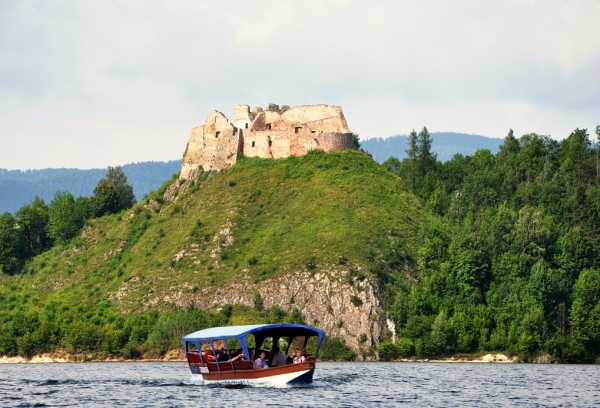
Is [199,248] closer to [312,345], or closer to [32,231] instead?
[312,345]

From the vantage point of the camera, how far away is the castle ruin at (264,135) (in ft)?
559

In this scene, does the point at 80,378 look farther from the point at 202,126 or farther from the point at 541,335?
the point at 202,126

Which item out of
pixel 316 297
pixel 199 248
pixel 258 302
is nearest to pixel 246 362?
pixel 316 297

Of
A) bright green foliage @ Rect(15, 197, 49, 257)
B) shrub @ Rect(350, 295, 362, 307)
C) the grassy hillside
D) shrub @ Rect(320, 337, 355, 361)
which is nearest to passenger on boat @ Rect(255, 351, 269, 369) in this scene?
shrub @ Rect(320, 337, 355, 361)

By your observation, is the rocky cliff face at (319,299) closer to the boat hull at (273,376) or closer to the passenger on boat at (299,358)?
the boat hull at (273,376)

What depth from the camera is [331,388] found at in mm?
87250

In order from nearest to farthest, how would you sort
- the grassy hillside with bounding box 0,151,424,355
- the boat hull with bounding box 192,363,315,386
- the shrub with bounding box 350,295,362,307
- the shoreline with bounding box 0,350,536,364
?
the boat hull with bounding box 192,363,315,386
the shoreline with bounding box 0,350,536,364
the shrub with bounding box 350,295,362,307
the grassy hillside with bounding box 0,151,424,355

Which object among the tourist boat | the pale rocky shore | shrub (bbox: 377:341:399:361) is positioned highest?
the tourist boat

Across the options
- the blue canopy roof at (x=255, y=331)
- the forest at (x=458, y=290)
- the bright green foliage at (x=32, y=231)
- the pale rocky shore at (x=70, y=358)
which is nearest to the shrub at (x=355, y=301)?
the forest at (x=458, y=290)

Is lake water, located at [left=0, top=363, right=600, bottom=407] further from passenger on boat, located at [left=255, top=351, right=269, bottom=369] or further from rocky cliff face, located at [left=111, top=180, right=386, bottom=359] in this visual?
rocky cliff face, located at [left=111, top=180, right=386, bottom=359]

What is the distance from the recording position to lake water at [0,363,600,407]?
7831cm

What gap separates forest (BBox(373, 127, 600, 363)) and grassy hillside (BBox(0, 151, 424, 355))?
219 inches

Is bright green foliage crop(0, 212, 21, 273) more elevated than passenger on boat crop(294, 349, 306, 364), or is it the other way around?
bright green foliage crop(0, 212, 21, 273)

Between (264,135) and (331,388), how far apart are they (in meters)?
88.7
